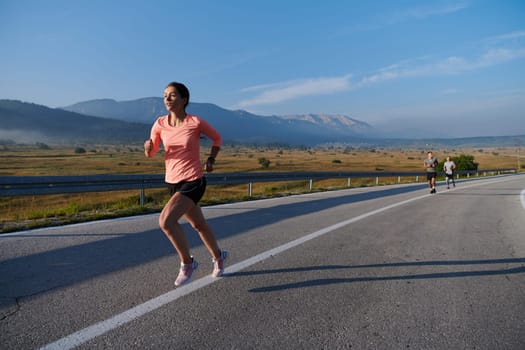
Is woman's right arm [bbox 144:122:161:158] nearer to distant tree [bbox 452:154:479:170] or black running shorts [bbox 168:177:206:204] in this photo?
black running shorts [bbox 168:177:206:204]

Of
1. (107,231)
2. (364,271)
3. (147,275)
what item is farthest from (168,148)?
(107,231)

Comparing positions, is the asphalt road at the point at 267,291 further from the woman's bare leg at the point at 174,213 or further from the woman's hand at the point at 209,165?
the woman's hand at the point at 209,165

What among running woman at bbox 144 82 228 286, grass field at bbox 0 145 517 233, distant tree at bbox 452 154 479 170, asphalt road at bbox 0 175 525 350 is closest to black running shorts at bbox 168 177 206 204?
running woman at bbox 144 82 228 286

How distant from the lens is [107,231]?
21.0 feet

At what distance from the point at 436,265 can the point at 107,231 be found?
5.17 m

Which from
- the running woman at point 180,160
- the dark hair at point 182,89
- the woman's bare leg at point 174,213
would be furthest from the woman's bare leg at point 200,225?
the dark hair at point 182,89

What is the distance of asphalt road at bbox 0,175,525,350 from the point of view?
271 cm

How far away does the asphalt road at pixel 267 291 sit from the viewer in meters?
2.71

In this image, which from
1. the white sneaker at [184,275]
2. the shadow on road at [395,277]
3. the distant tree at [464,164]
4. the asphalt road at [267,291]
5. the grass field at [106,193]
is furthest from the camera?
the distant tree at [464,164]

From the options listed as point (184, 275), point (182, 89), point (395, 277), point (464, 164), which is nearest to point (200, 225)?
point (184, 275)

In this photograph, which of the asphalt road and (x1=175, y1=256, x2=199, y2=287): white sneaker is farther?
(x1=175, y1=256, x2=199, y2=287): white sneaker

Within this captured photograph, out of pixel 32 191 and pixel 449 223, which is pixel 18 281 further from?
pixel 449 223

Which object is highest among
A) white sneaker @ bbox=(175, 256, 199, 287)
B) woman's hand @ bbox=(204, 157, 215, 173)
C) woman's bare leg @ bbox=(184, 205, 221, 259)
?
woman's hand @ bbox=(204, 157, 215, 173)

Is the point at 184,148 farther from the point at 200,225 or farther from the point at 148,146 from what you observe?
the point at 200,225
